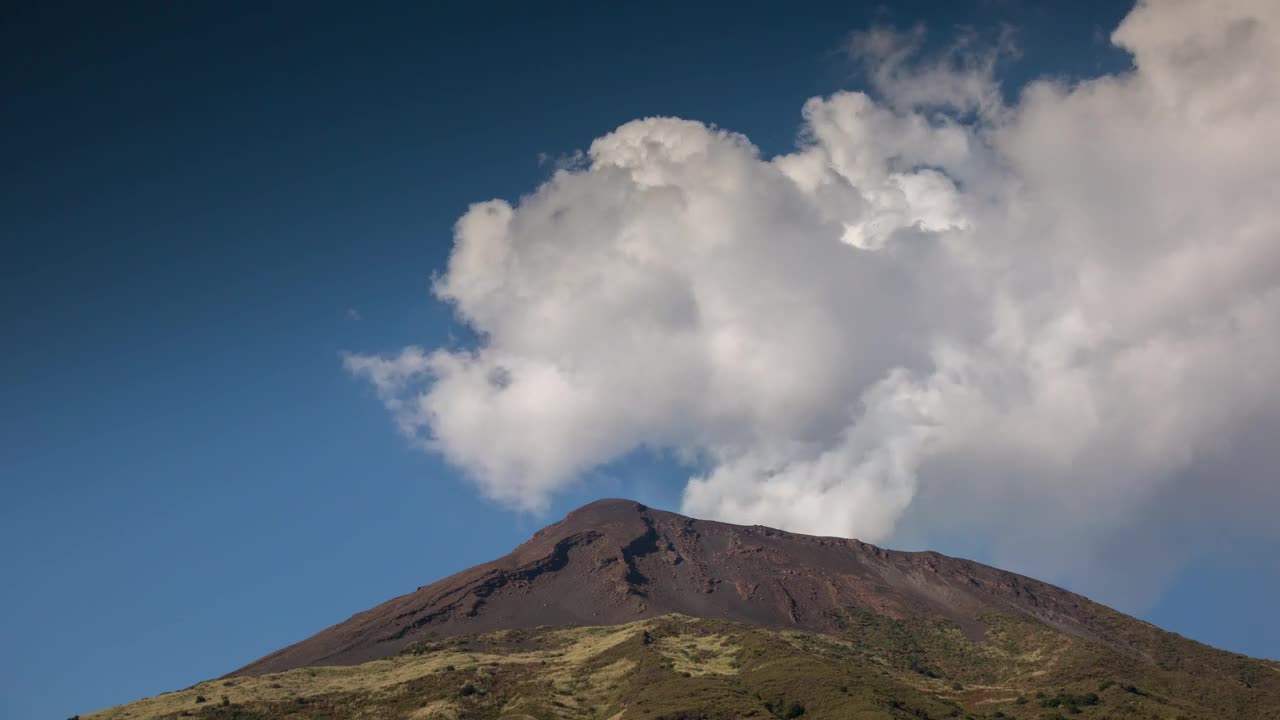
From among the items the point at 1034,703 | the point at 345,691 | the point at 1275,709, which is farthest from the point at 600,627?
the point at 1275,709

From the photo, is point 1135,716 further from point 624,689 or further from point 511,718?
point 511,718

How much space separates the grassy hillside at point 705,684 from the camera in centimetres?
13325

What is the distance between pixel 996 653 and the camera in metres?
199

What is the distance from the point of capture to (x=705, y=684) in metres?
136

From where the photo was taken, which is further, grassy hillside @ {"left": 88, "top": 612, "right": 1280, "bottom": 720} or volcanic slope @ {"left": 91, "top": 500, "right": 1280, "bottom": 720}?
volcanic slope @ {"left": 91, "top": 500, "right": 1280, "bottom": 720}

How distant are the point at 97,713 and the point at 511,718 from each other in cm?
6841

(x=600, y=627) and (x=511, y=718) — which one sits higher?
(x=600, y=627)

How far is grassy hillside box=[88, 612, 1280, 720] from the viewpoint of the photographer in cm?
13325

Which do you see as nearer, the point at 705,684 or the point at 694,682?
the point at 705,684

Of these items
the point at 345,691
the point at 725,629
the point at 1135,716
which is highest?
the point at 725,629

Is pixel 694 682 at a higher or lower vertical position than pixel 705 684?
higher

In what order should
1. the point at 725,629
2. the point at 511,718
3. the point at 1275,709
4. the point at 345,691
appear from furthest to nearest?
the point at 725,629 < the point at 1275,709 < the point at 345,691 < the point at 511,718

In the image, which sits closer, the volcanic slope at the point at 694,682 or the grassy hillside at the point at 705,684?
the grassy hillside at the point at 705,684

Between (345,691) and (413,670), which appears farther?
(413,670)
